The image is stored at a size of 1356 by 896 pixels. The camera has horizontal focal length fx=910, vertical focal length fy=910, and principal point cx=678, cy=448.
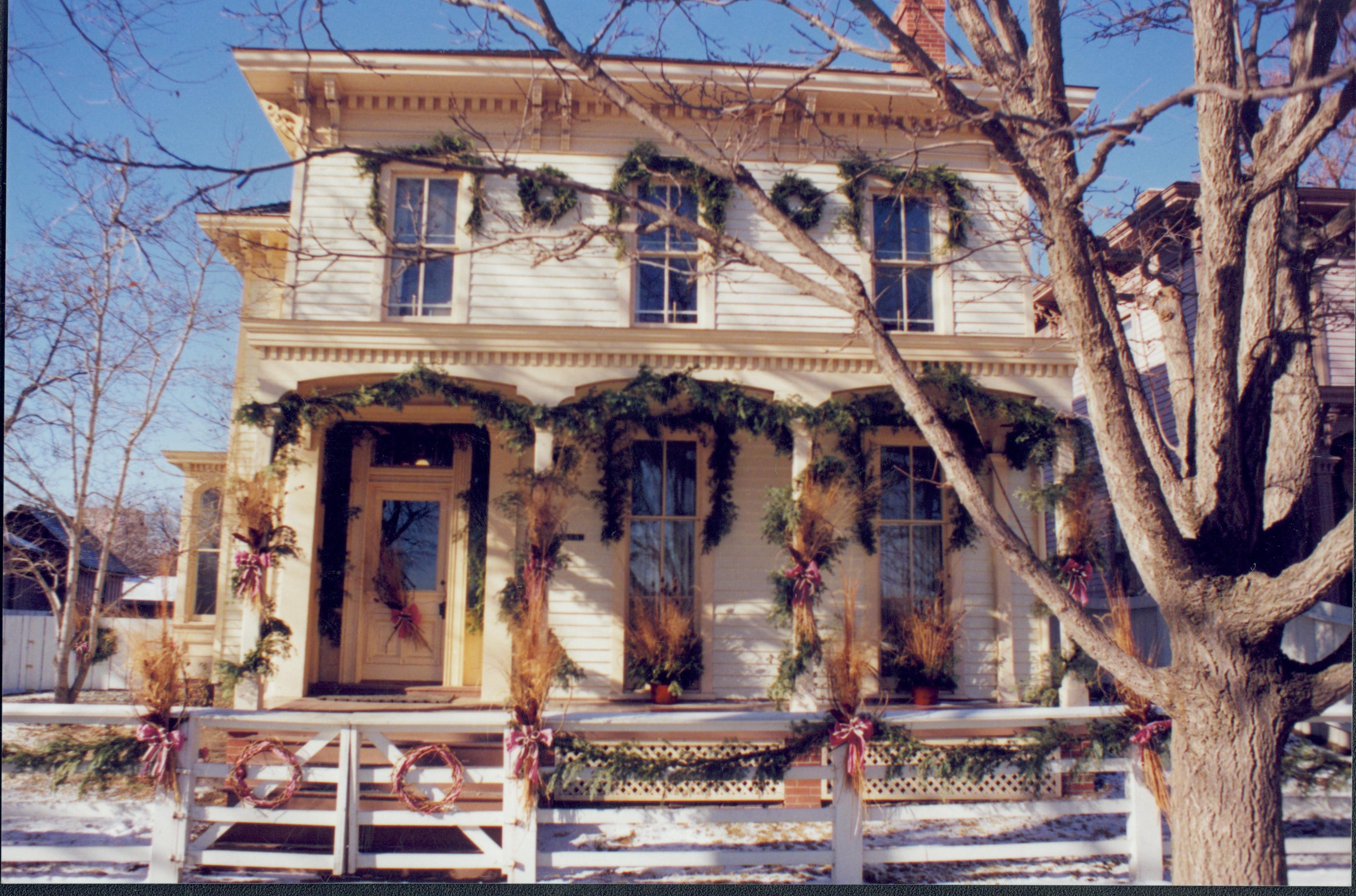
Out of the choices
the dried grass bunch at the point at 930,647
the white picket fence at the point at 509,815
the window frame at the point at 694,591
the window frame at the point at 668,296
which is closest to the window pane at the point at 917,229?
the window frame at the point at 668,296

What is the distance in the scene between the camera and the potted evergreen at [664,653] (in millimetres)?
8102

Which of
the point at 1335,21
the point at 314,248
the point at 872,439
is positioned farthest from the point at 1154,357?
the point at 314,248

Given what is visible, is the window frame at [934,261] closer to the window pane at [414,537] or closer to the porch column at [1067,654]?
the porch column at [1067,654]

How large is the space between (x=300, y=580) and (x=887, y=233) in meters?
6.48

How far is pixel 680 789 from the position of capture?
19.3 feet

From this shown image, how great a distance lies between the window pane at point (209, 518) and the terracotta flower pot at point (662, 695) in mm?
5285

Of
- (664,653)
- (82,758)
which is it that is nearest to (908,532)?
(664,653)

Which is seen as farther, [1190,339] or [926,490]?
[926,490]

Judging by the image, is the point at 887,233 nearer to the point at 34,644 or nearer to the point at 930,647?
the point at 930,647

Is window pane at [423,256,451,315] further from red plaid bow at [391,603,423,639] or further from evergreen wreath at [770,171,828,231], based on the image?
evergreen wreath at [770,171,828,231]

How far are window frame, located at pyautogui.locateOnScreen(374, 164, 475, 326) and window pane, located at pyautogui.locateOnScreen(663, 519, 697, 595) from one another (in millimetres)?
2795

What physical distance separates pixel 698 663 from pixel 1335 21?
6.43m

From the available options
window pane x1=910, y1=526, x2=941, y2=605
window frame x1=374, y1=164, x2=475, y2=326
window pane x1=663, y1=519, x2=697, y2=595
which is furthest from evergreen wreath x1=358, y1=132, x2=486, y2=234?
window pane x1=910, y1=526, x2=941, y2=605

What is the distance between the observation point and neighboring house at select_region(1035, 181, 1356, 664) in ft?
23.8
